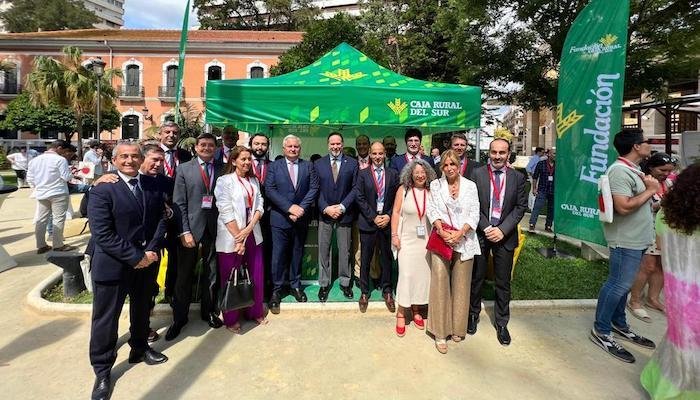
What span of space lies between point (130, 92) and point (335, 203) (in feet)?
116

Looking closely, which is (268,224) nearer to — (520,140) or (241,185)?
(241,185)

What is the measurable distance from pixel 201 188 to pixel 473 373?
2.98 metres

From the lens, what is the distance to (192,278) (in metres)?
3.94

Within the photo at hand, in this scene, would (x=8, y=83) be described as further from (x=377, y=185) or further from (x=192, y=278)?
(x=377, y=185)

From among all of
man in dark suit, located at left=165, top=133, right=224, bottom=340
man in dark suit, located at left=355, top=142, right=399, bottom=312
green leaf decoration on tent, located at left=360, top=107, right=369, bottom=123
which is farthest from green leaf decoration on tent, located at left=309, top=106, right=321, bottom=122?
man in dark suit, located at left=165, top=133, right=224, bottom=340

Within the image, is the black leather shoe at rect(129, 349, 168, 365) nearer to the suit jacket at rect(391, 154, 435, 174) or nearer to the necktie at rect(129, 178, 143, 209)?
the necktie at rect(129, 178, 143, 209)

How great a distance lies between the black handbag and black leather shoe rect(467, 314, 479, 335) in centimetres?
218

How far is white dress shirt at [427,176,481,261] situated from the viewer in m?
3.63

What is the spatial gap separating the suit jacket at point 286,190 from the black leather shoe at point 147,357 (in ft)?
5.57

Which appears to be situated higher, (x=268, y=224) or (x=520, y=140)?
(x=520, y=140)

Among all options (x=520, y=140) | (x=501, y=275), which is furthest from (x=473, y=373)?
(x=520, y=140)

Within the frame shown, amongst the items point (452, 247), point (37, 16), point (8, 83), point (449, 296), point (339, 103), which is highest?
point (37, 16)

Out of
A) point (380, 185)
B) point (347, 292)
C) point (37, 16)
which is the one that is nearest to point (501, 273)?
point (380, 185)

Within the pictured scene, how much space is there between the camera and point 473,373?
325 cm
